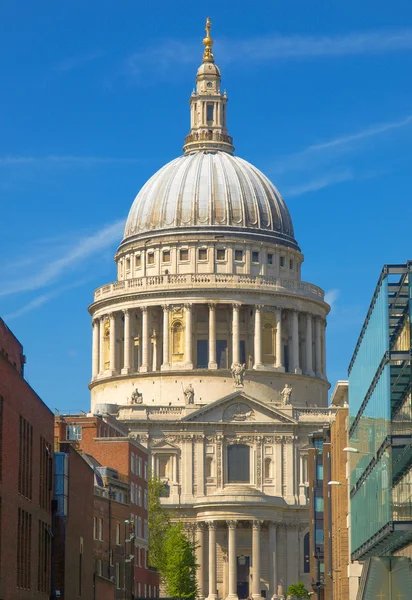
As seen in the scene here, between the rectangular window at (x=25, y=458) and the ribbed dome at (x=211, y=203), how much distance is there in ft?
397

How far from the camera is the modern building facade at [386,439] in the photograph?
61469 mm

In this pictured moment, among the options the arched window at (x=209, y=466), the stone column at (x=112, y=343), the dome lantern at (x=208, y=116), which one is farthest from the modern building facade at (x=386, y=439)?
the dome lantern at (x=208, y=116)

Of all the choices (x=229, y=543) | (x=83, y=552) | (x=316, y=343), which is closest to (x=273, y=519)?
(x=229, y=543)

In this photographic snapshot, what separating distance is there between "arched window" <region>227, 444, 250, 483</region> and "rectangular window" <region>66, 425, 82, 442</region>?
4563 cm

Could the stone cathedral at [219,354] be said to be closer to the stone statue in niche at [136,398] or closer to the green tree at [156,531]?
the stone statue in niche at [136,398]

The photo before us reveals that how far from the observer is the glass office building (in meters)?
61.2

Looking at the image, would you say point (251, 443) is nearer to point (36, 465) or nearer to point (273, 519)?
point (273, 519)

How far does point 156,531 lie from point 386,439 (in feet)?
251

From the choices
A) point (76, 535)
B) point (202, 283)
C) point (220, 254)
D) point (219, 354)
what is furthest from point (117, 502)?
point (220, 254)

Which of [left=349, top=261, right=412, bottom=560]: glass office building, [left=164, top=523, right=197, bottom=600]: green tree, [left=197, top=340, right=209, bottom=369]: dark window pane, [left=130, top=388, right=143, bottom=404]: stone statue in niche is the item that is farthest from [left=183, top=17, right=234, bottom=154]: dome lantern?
[left=349, top=261, right=412, bottom=560]: glass office building

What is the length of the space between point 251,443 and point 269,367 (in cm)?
1243

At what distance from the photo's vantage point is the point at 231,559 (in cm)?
16388

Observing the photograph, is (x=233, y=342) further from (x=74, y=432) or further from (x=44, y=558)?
(x=44, y=558)

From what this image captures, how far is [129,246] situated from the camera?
622ft
